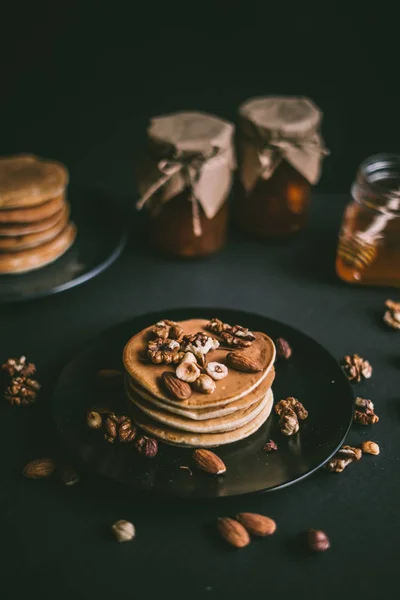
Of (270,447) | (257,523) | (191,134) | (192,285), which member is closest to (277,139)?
(191,134)

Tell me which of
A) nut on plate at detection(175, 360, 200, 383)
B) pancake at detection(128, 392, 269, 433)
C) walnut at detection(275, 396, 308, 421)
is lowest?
walnut at detection(275, 396, 308, 421)

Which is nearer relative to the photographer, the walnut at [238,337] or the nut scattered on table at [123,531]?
the nut scattered on table at [123,531]

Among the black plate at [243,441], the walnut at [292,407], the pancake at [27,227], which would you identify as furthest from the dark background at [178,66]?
the walnut at [292,407]

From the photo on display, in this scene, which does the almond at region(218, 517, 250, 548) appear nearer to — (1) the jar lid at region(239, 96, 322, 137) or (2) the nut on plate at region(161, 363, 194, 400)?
(2) the nut on plate at region(161, 363, 194, 400)

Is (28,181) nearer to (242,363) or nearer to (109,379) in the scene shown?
(109,379)

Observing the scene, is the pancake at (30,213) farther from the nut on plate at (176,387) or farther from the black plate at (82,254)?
the nut on plate at (176,387)

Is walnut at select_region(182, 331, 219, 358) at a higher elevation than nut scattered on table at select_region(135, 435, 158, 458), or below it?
higher

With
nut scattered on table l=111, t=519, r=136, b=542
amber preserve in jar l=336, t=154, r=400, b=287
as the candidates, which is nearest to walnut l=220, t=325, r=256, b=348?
nut scattered on table l=111, t=519, r=136, b=542

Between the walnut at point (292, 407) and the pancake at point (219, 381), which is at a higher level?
the pancake at point (219, 381)

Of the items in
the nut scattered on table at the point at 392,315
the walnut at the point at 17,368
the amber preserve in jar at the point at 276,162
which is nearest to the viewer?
the walnut at the point at 17,368
